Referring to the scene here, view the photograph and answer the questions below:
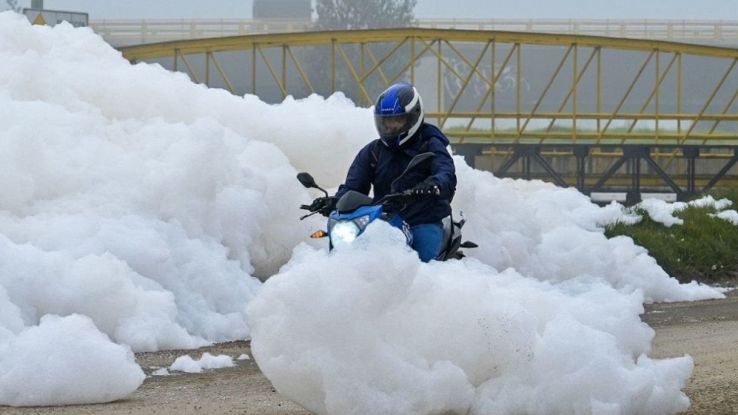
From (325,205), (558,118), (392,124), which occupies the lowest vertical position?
(558,118)

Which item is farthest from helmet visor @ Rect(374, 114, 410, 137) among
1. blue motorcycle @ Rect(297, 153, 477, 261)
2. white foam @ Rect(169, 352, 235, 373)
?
white foam @ Rect(169, 352, 235, 373)

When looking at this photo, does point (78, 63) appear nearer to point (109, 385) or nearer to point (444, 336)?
point (109, 385)

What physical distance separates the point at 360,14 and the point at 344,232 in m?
78.4

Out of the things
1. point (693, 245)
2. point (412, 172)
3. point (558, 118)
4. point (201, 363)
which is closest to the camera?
point (412, 172)

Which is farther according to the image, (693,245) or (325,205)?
(693,245)

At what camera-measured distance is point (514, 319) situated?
24.7 ft

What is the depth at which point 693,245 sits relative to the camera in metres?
21.7

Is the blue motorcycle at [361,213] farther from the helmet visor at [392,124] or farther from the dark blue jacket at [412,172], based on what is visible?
the helmet visor at [392,124]

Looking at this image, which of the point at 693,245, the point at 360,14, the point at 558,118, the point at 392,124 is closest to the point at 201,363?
the point at 392,124

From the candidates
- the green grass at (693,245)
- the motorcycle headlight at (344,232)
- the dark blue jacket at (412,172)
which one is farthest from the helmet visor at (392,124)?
the green grass at (693,245)

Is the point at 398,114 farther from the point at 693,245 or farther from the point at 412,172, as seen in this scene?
the point at 693,245

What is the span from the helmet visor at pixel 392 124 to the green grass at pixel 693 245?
11721 mm

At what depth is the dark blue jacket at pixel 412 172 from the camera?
9266 millimetres

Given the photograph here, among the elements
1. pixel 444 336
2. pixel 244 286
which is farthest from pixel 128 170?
pixel 444 336
